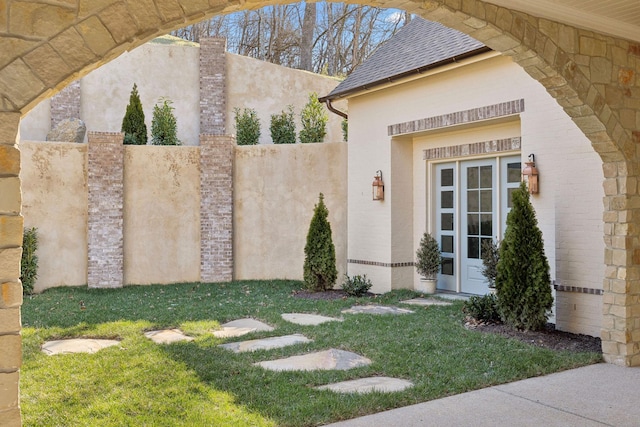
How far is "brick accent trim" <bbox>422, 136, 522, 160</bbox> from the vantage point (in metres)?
8.02

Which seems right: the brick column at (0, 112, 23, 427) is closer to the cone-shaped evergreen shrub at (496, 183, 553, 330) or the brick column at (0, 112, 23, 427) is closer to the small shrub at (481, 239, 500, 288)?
the cone-shaped evergreen shrub at (496, 183, 553, 330)

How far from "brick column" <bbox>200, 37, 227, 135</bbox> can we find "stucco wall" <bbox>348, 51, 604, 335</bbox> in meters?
5.30

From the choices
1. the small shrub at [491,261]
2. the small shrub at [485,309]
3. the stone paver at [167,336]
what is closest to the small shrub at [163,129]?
the stone paver at [167,336]

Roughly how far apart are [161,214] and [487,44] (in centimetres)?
790

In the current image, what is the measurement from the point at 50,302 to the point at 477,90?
7.24 meters

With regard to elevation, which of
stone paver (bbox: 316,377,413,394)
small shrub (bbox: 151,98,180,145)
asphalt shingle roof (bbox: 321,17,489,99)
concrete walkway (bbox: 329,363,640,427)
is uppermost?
asphalt shingle roof (bbox: 321,17,489,99)

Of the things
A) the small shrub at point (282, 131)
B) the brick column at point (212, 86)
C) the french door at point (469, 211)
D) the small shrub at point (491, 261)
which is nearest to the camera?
the small shrub at point (491, 261)

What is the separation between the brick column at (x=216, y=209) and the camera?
1091 cm

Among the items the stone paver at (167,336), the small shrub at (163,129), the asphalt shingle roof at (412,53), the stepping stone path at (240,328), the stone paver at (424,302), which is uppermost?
the asphalt shingle roof at (412,53)

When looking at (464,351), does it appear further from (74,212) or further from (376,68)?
(74,212)

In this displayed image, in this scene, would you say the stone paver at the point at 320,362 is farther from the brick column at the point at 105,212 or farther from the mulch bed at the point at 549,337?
the brick column at the point at 105,212

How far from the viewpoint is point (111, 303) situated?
27.7 feet

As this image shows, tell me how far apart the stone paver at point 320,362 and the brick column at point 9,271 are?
2695 mm

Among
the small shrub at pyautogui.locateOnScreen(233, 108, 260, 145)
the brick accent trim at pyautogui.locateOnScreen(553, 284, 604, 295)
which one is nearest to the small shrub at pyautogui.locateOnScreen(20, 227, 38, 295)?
the small shrub at pyautogui.locateOnScreen(233, 108, 260, 145)
